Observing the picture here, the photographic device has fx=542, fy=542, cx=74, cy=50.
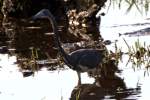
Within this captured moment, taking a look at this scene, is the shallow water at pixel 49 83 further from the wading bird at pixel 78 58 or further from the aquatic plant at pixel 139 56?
the wading bird at pixel 78 58

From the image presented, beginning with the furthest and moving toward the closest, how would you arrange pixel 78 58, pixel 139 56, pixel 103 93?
pixel 139 56
pixel 78 58
pixel 103 93

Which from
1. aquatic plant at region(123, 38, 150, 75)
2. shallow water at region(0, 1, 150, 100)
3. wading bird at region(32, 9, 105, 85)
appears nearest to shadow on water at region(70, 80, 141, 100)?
shallow water at region(0, 1, 150, 100)

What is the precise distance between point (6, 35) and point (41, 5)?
2357 millimetres

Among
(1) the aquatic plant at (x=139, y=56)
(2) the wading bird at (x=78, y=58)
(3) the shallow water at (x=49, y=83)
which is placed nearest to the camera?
(3) the shallow water at (x=49, y=83)

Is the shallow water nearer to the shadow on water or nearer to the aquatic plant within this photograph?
the shadow on water

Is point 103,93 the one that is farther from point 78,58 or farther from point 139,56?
point 139,56

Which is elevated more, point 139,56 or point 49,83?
point 139,56

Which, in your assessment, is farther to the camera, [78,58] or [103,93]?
[78,58]

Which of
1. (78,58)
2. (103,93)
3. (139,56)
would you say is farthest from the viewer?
(139,56)

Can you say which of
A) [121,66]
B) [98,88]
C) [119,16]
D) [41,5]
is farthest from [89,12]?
[98,88]

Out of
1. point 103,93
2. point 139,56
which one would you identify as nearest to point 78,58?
point 103,93

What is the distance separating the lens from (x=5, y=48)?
12.5 metres

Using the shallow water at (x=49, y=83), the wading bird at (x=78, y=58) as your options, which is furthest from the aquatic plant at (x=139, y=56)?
the wading bird at (x=78, y=58)

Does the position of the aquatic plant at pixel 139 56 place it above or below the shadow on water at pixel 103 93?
above
